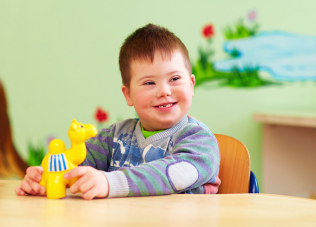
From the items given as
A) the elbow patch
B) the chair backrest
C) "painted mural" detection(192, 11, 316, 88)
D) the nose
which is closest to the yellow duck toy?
the elbow patch

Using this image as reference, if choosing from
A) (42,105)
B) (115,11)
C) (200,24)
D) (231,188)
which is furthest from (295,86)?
(42,105)

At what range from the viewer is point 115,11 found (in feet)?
7.34

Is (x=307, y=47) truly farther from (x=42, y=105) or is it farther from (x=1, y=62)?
(x=1, y=62)

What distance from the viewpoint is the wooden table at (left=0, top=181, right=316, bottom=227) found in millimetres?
459

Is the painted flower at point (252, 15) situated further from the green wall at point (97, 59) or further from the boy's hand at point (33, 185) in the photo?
the boy's hand at point (33, 185)

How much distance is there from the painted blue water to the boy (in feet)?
3.86

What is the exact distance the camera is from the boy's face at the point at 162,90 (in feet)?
3.05

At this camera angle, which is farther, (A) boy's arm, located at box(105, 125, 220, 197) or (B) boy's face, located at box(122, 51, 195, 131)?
(B) boy's face, located at box(122, 51, 195, 131)

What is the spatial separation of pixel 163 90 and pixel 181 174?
10.8 inches

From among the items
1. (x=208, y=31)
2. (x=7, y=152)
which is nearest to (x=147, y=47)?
(x=208, y=31)

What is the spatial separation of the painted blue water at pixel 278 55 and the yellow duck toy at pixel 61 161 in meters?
1.58

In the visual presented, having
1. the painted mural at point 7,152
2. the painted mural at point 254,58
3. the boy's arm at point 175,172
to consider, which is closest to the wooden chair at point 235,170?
the boy's arm at point 175,172

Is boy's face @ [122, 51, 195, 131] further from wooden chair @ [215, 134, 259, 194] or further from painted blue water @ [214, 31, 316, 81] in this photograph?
painted blue water @ [214, 31, 316, 81]

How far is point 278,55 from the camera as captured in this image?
2094 mm
